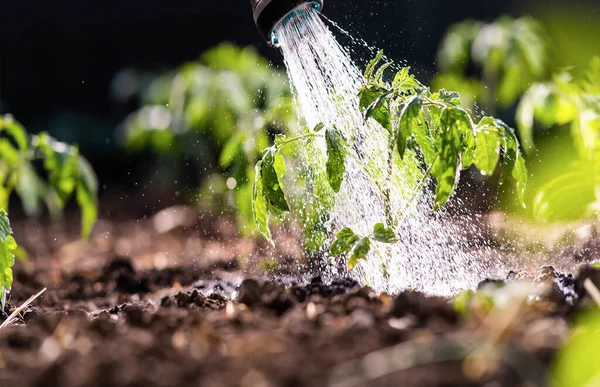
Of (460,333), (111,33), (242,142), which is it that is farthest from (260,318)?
(111,33)

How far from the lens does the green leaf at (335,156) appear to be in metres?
2.21

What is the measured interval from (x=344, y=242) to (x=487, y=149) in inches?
18.9

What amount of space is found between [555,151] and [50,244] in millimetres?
3291

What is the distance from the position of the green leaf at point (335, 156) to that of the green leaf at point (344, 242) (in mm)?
123

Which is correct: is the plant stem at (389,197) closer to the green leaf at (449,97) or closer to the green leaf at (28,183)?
the green leaf at (449,97)

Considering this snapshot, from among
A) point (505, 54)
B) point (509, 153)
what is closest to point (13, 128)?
point (509, 153)

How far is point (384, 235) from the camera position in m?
2.18

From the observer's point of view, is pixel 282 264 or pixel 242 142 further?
pixel 282 264

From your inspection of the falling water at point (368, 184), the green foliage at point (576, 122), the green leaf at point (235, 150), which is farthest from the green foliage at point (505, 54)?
the green leaf at point (235, 150)

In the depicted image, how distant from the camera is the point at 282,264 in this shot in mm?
3512

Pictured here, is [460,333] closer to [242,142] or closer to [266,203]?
[266,203]

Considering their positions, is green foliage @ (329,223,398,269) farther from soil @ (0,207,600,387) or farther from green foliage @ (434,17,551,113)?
green foliage @ (434,17,551,113)

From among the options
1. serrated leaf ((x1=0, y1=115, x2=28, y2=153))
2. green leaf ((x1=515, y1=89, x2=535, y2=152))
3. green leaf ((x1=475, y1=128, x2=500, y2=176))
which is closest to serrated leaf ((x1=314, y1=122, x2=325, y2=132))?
green leaf ((x1=475, y1=128, x2=500, y2=176))

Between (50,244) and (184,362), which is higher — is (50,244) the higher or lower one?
the higher one
